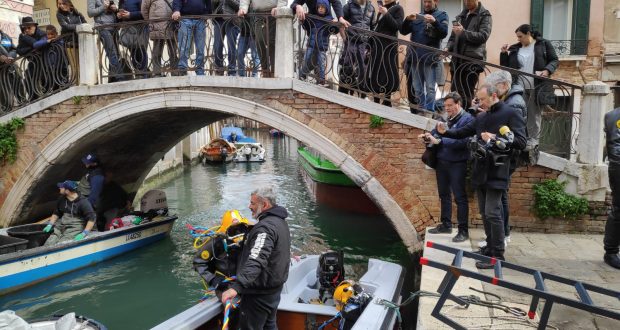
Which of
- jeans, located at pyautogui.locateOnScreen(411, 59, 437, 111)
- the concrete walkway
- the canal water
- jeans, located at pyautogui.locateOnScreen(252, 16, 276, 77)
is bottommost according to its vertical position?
the canal water

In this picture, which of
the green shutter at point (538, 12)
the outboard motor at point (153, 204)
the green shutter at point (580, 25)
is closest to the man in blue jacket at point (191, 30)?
the outboard motor at point (153, 204)

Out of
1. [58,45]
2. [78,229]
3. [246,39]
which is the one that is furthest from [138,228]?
[246,39]

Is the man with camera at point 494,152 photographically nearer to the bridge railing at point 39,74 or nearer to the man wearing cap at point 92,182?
the man wearing cap at point 92,182

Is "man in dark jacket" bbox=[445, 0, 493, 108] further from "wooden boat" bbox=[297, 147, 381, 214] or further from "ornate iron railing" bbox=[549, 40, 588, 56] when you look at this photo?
"wooden boat" bbox=[297, 147, 381, 214]

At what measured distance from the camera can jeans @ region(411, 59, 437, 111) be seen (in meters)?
6.06

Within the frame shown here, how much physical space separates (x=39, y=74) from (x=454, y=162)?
641 cm

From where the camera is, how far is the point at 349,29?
20.5 ft

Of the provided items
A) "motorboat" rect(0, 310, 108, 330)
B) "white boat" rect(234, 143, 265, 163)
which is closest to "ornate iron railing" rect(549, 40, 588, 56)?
"motorboat" rect(0, 310, 108, 330)

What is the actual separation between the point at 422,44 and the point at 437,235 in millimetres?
2269

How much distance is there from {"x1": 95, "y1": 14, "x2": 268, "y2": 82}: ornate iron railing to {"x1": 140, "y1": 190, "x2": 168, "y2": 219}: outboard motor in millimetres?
2146

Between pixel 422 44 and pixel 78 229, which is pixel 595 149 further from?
pixel 78 229

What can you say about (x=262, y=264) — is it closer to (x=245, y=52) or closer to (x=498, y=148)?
(x=498, y=148)

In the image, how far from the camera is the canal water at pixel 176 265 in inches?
239

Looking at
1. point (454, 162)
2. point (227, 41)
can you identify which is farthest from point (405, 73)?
point (227, 41)
